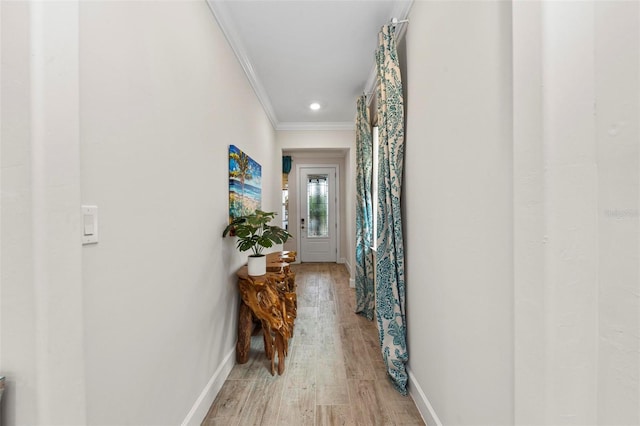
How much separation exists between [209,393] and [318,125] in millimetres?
3708

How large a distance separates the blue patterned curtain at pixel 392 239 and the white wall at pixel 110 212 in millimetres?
1142

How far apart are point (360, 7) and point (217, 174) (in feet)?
4.98

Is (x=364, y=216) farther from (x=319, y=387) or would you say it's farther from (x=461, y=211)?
(x=461, y=211)

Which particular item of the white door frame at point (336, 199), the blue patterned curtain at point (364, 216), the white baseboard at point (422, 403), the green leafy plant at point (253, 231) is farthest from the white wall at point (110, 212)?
the white door frame at point (336, 199)

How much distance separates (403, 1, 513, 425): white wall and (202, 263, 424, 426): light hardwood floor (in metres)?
0.28

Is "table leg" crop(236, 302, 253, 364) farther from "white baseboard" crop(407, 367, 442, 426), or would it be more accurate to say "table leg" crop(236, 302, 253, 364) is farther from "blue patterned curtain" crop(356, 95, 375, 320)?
"blue patterned curtain" crop(356, 95, 375, 320)

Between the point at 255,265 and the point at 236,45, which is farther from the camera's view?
the point at 236,45

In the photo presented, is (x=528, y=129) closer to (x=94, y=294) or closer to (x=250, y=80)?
(x=94, y=294)

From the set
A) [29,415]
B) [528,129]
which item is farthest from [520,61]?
[29,415]

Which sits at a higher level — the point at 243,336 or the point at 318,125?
the point at 318,125

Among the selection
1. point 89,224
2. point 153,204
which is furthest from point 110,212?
point 153,204

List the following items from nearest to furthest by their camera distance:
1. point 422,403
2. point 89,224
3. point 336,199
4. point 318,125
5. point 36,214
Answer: point 36,214
point 89,224
point 422,403
point 318,125
point 336,199

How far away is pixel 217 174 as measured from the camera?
5.91 ft

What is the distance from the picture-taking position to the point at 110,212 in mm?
878
